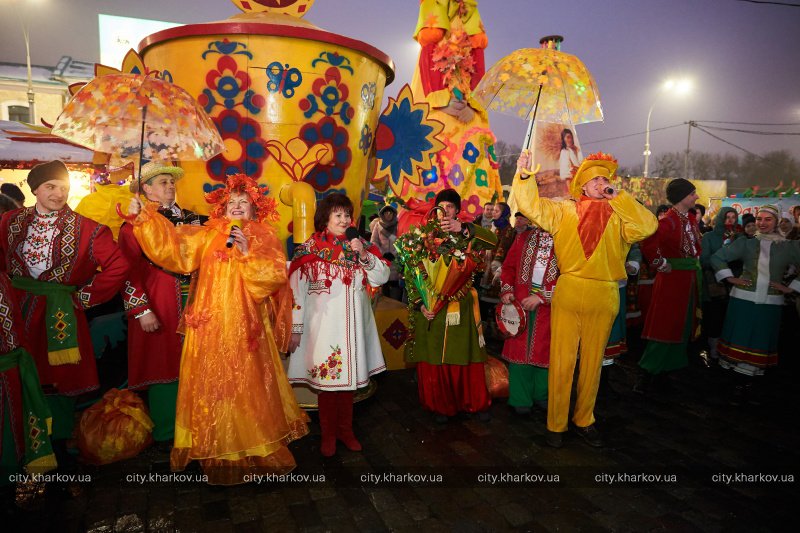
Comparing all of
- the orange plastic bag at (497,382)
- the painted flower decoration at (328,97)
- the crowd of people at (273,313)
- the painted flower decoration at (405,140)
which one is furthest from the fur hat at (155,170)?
the orange plastic bag at (497,382)

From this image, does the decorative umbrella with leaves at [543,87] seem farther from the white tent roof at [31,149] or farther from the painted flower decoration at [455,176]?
the white tent roof at [31,149]

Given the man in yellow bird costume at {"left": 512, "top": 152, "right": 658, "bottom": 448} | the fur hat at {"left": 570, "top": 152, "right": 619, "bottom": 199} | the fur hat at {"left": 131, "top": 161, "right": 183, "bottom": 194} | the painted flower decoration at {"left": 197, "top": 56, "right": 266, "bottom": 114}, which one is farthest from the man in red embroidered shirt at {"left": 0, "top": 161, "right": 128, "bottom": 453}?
the fur hat at {"left": 570, "top": 152, "right": 619, "bottom": 199}

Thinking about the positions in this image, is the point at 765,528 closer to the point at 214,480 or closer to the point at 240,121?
the point at 214,480

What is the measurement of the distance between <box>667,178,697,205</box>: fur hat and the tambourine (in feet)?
6.70

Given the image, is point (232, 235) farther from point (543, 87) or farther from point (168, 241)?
point (543, 87)

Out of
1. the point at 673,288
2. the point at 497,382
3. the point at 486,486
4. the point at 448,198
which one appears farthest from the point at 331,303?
the point at 673,288

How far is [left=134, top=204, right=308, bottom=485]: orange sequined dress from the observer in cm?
278

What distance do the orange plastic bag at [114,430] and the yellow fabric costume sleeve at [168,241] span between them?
4.26 ft

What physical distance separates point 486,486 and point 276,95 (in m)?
3.27

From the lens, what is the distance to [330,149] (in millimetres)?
3963

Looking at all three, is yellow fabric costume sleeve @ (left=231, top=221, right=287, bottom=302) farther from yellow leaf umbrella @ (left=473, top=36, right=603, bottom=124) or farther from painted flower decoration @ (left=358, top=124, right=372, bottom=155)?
yellow leaf umbrella @ (left=473, top=36, right=603, bottom=124)

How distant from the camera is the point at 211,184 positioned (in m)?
3.85

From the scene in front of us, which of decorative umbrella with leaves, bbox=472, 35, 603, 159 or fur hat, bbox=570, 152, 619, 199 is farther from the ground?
decorative umbrella with leaves, bbox=472, 35, 603, 159

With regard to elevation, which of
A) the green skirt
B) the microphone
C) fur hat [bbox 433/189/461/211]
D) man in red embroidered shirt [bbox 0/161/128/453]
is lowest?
the green skirt
